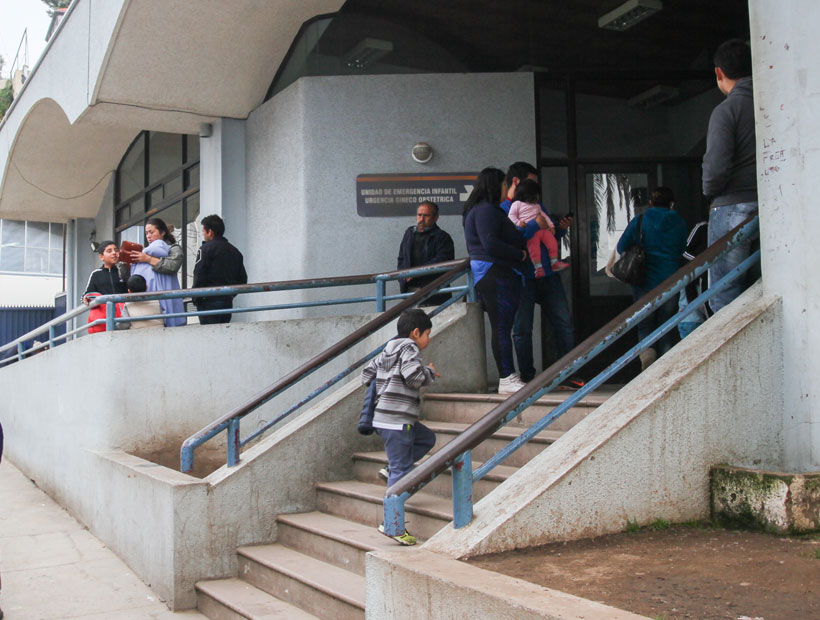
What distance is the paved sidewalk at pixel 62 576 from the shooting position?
573 cm

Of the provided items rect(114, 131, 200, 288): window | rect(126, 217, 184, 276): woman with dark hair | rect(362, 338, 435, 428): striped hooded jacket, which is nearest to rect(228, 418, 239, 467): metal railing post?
rect(362, 338, 435, 428): striped hooded jacket

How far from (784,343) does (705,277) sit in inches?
76.4

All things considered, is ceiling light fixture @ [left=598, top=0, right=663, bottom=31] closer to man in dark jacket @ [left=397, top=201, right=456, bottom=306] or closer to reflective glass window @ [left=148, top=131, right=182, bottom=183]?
man in dark jacket @ [left=397, top=201, right=456, bottom=306]

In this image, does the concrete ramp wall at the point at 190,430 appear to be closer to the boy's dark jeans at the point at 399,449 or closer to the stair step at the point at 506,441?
the stair step at the point at 506,441

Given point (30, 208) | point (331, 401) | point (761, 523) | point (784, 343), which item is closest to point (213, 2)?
point (331, 401)

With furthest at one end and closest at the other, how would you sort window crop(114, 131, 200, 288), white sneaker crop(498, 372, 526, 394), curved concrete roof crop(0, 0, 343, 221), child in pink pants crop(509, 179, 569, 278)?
1. window crop(114, 131, 200, 288)
2. curved concrete roof crop(0, 0, 343, 221)
3. child in pink pants crop(509, 179, 569, 278)
4. white sneaker crop(498, 372, 526, 394)

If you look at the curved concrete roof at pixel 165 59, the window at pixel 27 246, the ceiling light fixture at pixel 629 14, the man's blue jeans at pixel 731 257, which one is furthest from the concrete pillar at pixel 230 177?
the window at pixel 27 246

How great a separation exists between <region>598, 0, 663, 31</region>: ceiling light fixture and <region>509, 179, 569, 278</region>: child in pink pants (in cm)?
318

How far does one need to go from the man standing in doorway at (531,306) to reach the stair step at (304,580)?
2.32 metres

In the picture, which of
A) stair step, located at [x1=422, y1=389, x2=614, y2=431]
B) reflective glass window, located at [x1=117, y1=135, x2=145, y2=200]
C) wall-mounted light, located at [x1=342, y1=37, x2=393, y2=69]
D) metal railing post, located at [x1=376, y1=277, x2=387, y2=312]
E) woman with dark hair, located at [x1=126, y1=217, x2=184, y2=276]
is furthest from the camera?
reflective glass window, located at [x1=117, y1=135, x2=145, y2=200]

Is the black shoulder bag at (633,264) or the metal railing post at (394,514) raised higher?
the black shoulder bag at (633,264)

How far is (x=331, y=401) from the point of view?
6.59 meters

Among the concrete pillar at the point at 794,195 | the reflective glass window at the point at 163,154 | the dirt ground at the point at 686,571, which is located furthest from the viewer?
the reflective glass window at the point at 163,154

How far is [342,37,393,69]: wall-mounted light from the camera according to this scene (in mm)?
9625
